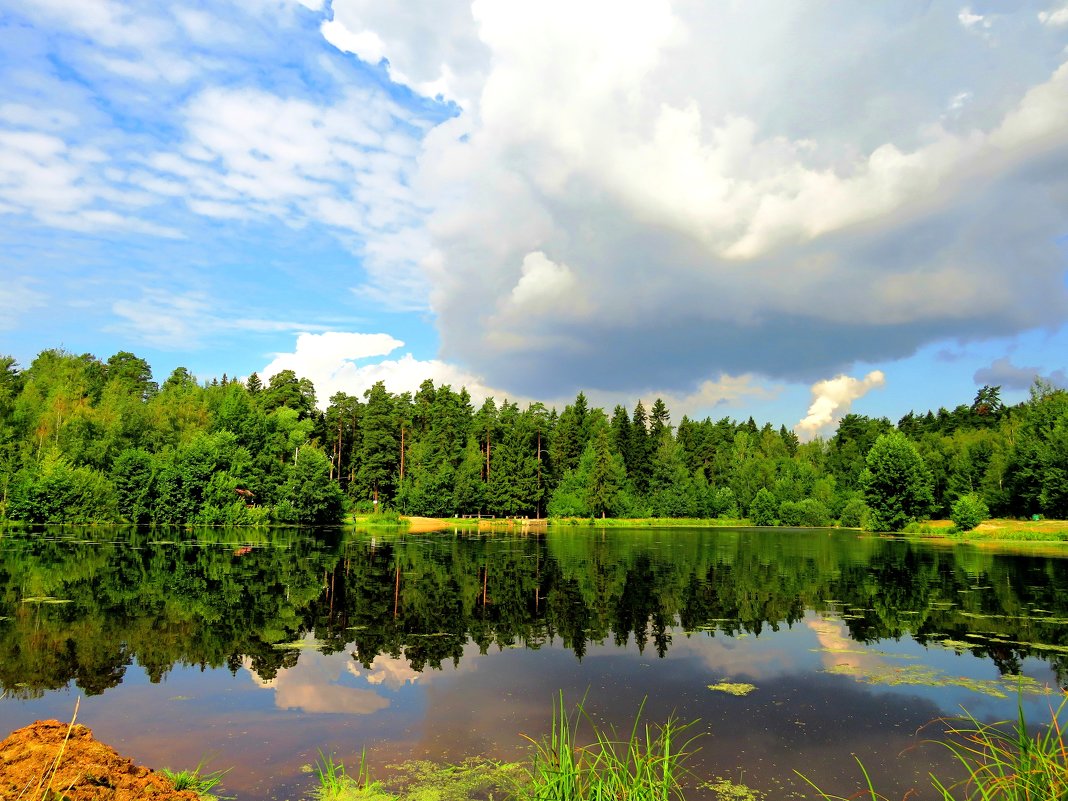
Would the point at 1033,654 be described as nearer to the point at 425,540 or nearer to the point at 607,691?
the point at 607,691

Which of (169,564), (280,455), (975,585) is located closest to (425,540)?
(169,564)

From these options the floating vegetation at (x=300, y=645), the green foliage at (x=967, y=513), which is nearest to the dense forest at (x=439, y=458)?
the green foliage at (x=967, y=513)

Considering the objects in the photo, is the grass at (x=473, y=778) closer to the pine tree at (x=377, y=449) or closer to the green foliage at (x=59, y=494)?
the green foliage at (x=59, y=494)

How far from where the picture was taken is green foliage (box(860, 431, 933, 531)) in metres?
71.7

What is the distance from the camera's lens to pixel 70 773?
20.6 feet

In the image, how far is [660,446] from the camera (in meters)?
108

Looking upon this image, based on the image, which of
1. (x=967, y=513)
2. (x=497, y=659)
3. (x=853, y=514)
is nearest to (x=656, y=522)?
(x=853, y=514)

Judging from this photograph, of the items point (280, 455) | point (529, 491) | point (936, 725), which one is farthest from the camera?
point (529, 491)

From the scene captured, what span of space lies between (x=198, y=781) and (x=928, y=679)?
44.4 feet

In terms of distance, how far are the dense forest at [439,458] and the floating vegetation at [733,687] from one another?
5715 centimetres

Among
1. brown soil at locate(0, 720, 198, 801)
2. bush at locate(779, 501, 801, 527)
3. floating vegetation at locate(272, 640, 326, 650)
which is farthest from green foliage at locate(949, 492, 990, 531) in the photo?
brown soil at locate(0, 720, 198, 801)

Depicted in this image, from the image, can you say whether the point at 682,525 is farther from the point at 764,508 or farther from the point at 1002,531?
the point at 1002,531

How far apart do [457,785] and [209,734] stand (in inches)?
172

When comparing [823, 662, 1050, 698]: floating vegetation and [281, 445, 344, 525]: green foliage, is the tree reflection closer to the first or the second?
[823, 662, 1050, 698]: floating vegetation
